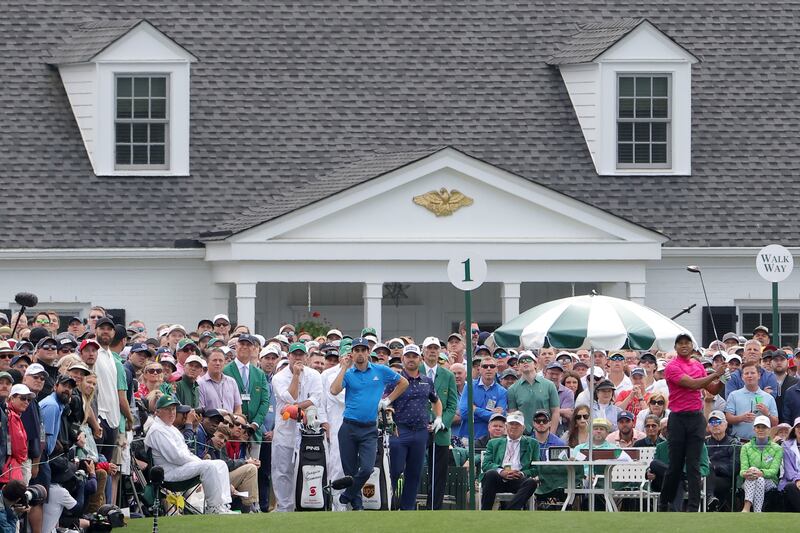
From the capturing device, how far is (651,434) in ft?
76.1

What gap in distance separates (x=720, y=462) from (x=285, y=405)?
15.2 feet

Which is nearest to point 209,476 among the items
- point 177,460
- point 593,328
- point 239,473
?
point 177,460

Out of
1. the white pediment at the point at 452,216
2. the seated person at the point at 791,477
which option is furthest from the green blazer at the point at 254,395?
the white pediment at the point at 452,216

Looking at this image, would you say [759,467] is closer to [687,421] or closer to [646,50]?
[687,421]

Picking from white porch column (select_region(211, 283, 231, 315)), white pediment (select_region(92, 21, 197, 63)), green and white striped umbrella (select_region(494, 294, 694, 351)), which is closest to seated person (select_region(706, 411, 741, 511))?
green and white striped umbrella (select_region(494, 294, 694, 351))

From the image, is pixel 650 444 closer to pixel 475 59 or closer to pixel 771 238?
pixel 771 238

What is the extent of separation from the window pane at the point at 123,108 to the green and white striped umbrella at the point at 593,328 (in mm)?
11383

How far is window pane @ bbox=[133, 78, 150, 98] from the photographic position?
1289 inches

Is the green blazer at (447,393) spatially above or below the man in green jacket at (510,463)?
above

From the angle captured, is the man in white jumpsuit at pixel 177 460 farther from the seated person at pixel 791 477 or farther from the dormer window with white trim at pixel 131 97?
the dormer window with white trim at pixel 131 97

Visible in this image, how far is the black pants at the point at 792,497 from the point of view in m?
22.6

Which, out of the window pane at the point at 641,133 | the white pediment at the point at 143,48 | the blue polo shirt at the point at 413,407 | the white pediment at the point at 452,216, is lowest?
the blue polo shirt at the point at 413,407

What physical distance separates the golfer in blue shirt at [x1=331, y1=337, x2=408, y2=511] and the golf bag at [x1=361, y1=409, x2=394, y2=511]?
296mm

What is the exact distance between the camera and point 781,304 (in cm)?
3269
